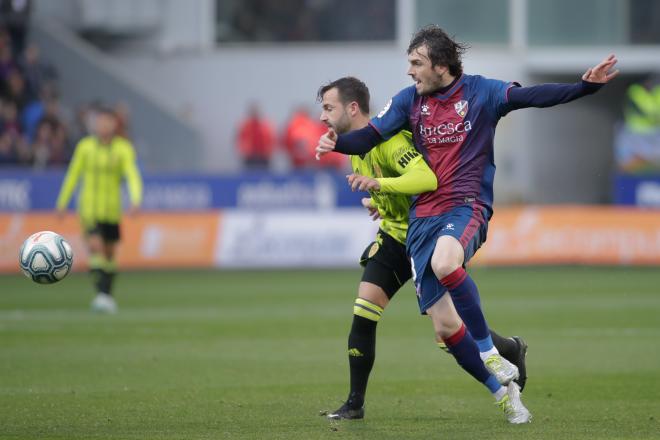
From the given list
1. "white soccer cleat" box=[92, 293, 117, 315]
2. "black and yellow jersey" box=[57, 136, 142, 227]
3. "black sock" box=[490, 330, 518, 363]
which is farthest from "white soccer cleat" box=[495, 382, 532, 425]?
"black and yellow jersey" box=[57, 136, 142, 227]

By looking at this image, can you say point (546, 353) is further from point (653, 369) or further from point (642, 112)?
point (642, 112)

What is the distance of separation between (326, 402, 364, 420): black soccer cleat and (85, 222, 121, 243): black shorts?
8.33 metres

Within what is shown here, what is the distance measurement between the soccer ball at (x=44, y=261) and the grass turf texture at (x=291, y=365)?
2.84 ft

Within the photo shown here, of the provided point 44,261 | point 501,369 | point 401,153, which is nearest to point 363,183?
point 401,153

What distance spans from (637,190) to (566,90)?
18723mm

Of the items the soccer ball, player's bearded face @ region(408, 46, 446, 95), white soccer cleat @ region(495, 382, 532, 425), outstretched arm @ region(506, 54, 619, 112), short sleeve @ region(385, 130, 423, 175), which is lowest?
white soccer cleat @ region(495, 382, 532, 425)

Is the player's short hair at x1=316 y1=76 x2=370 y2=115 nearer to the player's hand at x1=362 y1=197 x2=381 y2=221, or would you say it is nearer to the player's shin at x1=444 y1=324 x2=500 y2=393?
the player's hand at x1=362 y1=197 x2=381 y2=221

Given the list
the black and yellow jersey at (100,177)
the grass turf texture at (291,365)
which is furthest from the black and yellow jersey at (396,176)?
the black and yellow jersey at (100,177)

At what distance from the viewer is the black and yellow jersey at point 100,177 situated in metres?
16.3

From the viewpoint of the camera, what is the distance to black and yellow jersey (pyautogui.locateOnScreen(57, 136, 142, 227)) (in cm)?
1633

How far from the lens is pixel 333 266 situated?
75.0 feet

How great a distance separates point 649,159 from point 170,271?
10.5 m

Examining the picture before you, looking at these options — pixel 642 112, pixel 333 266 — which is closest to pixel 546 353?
pixel 333 266

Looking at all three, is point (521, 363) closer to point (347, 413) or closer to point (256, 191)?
point (347, 413)
